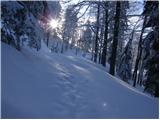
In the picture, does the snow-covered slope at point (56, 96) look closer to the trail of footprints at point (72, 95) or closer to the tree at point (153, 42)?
the trail of footprints at point (72, 95)

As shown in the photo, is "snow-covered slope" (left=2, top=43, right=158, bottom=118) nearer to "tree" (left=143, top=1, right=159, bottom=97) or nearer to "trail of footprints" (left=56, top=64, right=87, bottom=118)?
"trail of footprints" (left=56, top=64, right=87, bottom=118)

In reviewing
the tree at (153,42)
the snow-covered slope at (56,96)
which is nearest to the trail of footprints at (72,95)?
the snow-covered slope at (56,96)

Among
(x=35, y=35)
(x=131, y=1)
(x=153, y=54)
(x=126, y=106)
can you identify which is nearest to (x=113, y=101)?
(x=126, y=106)

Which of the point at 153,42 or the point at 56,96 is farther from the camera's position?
the point at 153,42

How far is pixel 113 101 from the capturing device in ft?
31.3

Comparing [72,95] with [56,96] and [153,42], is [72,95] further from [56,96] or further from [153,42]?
[153,42]

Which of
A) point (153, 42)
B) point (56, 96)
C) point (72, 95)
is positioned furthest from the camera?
point (153, 42)

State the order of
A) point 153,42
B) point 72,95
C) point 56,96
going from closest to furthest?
1. point 56,96
2. point 72,95
3. point 153,42

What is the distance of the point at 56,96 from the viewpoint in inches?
333

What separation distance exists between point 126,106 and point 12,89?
12.7ft

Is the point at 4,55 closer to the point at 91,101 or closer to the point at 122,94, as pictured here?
the point at 91,101

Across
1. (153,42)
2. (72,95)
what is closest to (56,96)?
(72,95)

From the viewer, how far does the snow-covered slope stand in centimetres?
710

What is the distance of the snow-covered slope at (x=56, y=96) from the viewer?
7.10 metres
